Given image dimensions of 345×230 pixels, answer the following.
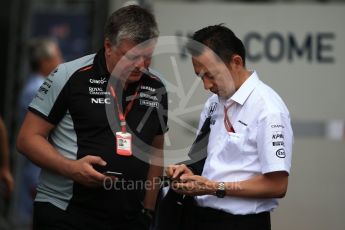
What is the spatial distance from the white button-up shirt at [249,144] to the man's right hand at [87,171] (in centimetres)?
50

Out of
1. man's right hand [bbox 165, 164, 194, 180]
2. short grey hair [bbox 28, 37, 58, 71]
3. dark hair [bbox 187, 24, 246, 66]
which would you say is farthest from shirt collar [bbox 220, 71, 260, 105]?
short grey hair [bbox 28, 37, 58, 71]

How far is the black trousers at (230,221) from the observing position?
3475 millimetres

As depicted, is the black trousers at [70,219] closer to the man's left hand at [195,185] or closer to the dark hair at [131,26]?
the man's left hand at [195,185]

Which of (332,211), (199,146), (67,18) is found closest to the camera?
(199,146)

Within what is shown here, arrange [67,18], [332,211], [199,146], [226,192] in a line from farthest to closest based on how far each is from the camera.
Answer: [67,18] → [332,211] → [199,146] → [226,192]

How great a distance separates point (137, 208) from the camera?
12.8ft

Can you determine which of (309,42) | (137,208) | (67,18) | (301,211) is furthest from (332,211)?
(67,18)

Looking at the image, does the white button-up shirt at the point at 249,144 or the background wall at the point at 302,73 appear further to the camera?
the background wall at the point at 302,73

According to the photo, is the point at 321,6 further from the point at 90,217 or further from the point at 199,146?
the point at 90,217

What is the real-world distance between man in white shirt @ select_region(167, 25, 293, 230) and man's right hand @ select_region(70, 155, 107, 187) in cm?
34

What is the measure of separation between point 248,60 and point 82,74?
2306 millimetres

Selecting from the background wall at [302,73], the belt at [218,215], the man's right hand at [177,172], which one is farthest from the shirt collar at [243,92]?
the background wall at [302,73]

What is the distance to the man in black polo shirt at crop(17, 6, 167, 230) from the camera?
3.74 metres

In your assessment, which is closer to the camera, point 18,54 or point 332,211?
point 332,211
